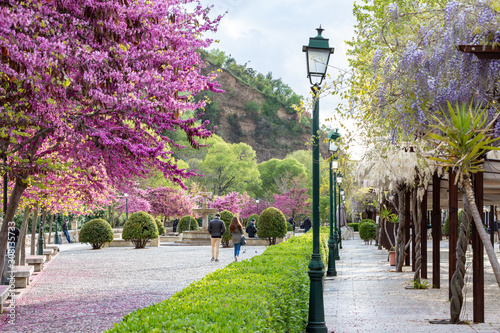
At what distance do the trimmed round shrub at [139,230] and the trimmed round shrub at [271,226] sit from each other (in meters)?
6.18

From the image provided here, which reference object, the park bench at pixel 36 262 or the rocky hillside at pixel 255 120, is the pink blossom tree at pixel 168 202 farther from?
the rocky hillside at pixel 255 120

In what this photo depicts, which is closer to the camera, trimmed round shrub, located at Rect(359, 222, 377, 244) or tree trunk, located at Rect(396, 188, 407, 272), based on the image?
tree trunk, located at Rect(396, 188, 407, 272)

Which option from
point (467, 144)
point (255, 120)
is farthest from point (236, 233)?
point (255, 120)

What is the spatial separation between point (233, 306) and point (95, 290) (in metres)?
9.02

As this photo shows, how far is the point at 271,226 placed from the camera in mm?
30594

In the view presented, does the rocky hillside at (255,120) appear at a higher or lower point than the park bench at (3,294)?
higher

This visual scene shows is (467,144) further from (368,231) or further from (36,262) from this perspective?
(368,231)

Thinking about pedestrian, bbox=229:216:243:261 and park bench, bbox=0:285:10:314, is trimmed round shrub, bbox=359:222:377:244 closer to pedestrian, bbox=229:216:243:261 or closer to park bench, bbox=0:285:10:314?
pedestrian, bbox=229:216:243:261

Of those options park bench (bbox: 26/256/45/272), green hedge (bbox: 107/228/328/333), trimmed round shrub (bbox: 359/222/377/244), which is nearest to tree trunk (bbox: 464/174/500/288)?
green hedge (bbox: 107/228/328/333)

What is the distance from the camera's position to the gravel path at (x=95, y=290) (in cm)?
857

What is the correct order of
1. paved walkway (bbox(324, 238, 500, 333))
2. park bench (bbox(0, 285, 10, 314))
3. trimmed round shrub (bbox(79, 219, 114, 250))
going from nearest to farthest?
paved walkway (bbox(324, 238, 500, 333)) → park bench (bbox(0, 285, 10, 314)) → trimmed round shrub (bbox(79, 219, 114, 250))

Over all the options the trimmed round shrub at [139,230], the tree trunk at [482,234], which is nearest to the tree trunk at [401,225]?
the tree trunk at [482,234]

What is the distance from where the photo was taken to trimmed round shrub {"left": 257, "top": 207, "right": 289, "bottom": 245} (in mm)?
30531

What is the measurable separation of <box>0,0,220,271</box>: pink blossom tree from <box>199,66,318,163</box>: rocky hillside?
105 meters
